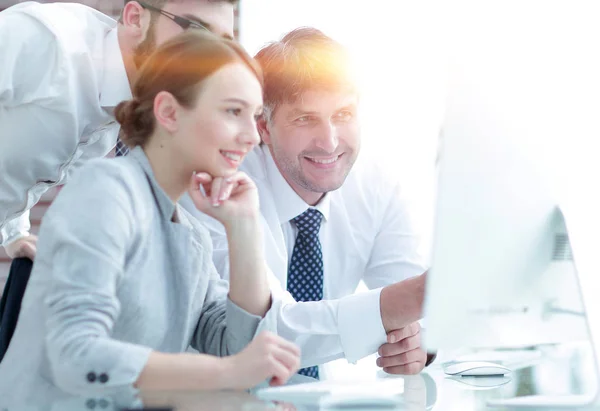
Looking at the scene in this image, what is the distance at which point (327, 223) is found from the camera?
1025mm

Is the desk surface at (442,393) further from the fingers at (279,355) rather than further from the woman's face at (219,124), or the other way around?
the woman's face at (219,124)

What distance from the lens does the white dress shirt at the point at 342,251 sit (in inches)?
34.7

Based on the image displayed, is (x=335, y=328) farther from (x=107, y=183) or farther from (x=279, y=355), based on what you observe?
(x=107, y=183)

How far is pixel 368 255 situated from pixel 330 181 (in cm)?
13

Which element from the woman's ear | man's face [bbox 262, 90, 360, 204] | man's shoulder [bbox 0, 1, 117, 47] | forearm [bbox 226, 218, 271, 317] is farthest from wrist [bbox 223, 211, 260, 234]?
→ man's shoulder [bbox 0, 1, 117, 47]

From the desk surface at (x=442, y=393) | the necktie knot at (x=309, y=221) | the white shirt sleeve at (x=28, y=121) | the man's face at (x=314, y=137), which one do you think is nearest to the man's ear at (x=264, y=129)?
the man's face at (x=314, y=137)

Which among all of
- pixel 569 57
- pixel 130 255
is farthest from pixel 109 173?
pixel 569 57

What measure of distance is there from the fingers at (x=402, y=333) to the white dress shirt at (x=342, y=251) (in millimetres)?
15

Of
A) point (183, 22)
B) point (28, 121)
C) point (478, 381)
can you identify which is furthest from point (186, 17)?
point (478, 381)

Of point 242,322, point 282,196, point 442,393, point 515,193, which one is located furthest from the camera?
point 282,196

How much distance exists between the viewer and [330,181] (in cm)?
97

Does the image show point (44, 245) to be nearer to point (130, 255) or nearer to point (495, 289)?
point (130, 255)

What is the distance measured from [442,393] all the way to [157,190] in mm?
406

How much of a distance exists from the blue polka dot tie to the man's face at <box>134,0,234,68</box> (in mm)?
274
